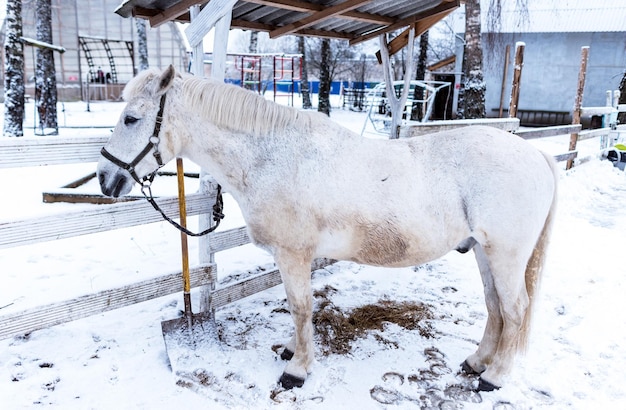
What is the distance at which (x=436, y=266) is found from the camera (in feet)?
15.1

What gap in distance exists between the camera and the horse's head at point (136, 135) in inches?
92.6

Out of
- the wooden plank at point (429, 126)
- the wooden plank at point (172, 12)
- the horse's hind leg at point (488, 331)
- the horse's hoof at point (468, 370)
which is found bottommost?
the horse's hoof at point (468, 370)

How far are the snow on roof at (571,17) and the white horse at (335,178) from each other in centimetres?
1633

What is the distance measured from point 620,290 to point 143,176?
13.8ft

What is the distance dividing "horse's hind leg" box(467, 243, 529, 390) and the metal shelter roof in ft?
7.37

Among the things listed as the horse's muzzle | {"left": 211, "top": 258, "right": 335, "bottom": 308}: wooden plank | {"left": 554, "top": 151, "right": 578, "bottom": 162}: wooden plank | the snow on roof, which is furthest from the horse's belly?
the snow on roof

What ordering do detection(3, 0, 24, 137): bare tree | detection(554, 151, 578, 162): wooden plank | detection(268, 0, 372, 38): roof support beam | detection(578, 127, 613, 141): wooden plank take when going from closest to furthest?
detection(268, 0, 372, 38): roof support beam, detection(554, 151, 578, 162): wooden plank, detection(578, 127, 613, 141): wooden plank, detection(3, 0, 24, 137): bare tree

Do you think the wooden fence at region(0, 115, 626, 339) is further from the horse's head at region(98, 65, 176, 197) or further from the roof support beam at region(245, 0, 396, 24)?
the roof support beam at region(245, 0, 396, 24)

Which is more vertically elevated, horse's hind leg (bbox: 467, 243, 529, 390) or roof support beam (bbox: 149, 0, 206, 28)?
roof support beam (bbox: 149, 0, 206, 28)

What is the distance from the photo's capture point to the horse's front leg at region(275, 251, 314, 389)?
2.62m

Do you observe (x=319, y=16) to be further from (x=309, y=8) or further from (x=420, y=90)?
(x=420, y=90)

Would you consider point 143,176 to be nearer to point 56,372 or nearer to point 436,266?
point 56,372

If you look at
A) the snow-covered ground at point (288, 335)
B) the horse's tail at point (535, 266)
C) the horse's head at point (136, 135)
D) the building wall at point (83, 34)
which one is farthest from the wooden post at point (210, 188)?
the building wall at point (83, 34)

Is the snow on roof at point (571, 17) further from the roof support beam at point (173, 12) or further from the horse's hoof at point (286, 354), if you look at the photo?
the horse's hoof at point (286, 354)
